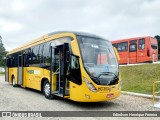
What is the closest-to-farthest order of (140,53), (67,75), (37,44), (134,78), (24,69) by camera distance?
(67,75)
(37,44)
(24,69)
(134,78)
(140,53)

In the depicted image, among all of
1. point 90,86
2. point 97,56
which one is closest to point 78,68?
point 90,86

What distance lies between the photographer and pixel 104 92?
846 cm

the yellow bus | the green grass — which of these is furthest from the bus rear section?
the yellow bus

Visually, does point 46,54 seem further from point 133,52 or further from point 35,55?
point 133,52

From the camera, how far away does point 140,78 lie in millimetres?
15633

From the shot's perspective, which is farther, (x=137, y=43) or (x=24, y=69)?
(x=137, y=43)

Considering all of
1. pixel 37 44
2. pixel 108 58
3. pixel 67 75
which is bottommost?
pixel 67 75

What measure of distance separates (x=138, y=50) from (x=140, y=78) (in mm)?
8926

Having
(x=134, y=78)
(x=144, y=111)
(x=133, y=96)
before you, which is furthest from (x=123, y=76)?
(x=144, y=111)

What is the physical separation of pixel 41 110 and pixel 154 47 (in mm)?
19161

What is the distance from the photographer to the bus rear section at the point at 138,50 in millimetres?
23281

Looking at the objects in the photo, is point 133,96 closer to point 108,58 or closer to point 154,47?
point 108,58

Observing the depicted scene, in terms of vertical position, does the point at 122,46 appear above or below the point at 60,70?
above

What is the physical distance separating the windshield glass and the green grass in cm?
434
